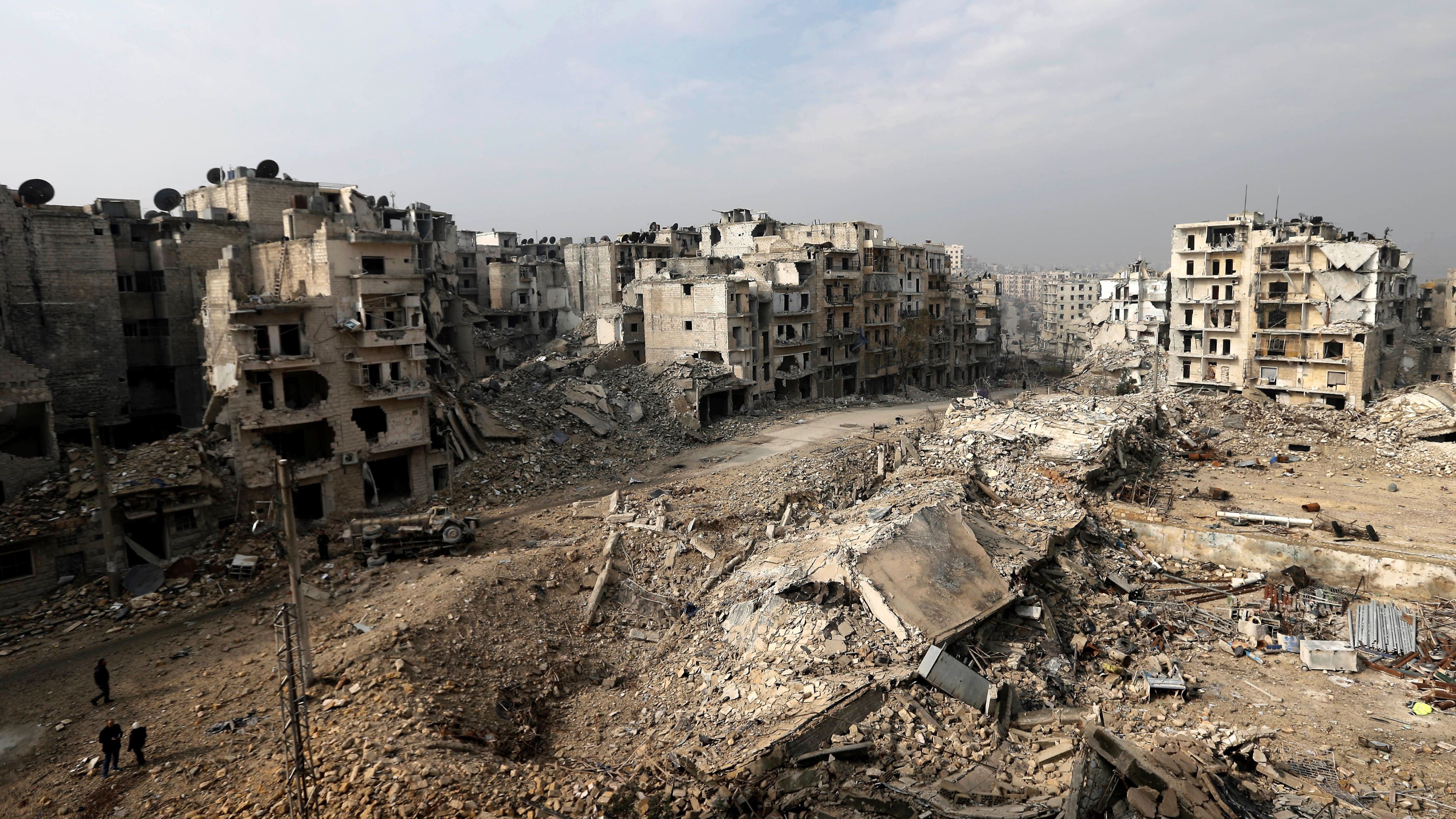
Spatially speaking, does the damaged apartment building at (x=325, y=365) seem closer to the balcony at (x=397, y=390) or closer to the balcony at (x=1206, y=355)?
the balcony at (x=397, y=390)

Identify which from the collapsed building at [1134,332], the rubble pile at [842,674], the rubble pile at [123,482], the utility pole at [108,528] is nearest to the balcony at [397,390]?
the rubble pile at [123,482]

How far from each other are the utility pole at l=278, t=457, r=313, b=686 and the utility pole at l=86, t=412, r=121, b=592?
9.87 meters

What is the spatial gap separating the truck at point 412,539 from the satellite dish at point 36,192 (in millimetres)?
24372

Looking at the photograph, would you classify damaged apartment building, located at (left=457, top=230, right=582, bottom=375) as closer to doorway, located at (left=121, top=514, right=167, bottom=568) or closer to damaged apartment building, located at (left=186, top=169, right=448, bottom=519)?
damaged apartment building, located at (left=186, top=169, right=448, bottom=519)

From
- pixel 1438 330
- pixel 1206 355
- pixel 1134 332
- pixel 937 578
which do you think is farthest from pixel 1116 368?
pixel 937 578

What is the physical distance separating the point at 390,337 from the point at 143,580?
1120 centimetres

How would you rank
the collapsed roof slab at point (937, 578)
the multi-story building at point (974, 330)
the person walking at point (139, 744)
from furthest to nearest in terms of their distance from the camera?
the multi-story building at point (974, 330), the collapsed roof slab at point (937, 578), the person walking at point (139, 744)

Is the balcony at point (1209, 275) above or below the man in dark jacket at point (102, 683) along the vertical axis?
above

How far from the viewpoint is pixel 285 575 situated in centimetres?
2592

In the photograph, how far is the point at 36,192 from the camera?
35562mm

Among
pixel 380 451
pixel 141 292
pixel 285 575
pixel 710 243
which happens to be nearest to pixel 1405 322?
pixel 710 243

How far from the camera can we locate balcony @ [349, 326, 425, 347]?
99.0ft

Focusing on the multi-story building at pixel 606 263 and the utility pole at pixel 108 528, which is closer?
the utility pole at pixel 108 528

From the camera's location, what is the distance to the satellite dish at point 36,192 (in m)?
35.4
